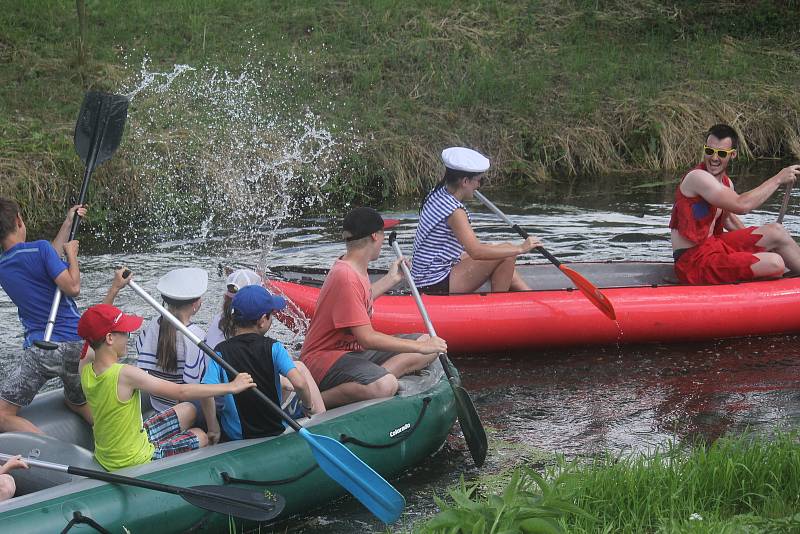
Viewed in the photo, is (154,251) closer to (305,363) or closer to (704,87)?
(305,363)

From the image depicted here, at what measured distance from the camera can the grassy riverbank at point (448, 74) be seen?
11617mm

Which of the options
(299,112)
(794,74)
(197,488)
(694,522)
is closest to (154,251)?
(299,112)

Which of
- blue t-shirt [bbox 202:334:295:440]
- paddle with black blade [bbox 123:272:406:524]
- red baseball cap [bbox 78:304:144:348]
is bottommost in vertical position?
paddle with black blade [bbox 123:272:406:524]

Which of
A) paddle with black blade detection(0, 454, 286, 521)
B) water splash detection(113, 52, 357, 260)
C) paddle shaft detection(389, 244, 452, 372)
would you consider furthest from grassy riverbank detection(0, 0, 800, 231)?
paddle with black blade detection(0, 454, 286, 521)

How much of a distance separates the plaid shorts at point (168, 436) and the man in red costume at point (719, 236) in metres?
3.67

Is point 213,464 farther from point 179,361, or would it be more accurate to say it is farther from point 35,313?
point 35,313

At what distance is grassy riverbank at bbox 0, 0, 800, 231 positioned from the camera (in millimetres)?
11617

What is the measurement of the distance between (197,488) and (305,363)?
1162 mm

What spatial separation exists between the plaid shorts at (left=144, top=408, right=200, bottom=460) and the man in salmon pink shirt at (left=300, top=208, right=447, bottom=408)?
2.52 feet

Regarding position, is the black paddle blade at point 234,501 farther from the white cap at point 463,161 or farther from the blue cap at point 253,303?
the white cap at point 463,161

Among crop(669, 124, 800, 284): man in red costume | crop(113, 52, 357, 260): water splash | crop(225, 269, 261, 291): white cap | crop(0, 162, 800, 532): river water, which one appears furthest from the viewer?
crop(113, 52, 357, 260): water splash

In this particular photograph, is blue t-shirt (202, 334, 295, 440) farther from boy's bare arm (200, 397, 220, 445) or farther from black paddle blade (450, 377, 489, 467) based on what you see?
black paddle blade (450, 377, 489, 467)

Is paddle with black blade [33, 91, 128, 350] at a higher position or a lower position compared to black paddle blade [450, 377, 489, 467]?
higher

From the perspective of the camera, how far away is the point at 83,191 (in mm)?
6000
